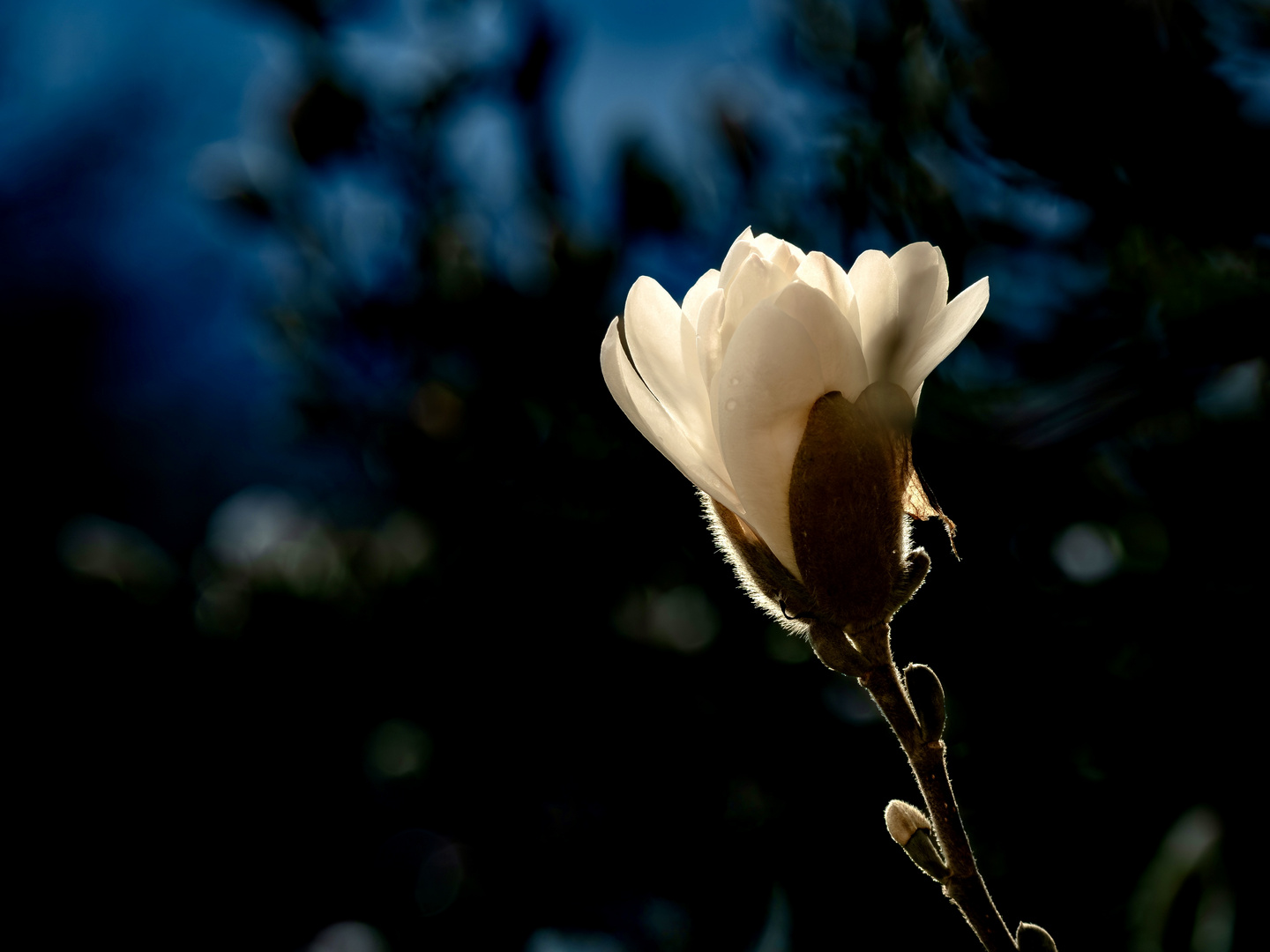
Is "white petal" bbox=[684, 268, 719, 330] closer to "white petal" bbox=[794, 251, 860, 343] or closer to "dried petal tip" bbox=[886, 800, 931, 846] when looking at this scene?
"white petal" bbox=[794, 251, 860, 343]

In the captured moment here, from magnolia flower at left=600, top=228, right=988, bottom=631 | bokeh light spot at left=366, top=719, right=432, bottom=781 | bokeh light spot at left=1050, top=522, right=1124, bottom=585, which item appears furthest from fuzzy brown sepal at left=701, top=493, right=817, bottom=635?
bokeh light spot at left=366, top=719, right=432, bottom=781

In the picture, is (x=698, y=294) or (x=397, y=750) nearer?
(x=698, y=294)

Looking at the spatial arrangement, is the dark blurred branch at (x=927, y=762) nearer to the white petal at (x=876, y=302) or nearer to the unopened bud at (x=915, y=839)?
the unopened bud at (x=915, y=839)

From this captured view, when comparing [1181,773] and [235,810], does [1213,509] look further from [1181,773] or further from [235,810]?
[235,810]

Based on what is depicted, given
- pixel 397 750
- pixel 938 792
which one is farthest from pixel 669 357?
pixel 397 750

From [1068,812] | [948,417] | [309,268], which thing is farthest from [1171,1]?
[309,268]

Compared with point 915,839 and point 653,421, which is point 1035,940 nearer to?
point 915,839

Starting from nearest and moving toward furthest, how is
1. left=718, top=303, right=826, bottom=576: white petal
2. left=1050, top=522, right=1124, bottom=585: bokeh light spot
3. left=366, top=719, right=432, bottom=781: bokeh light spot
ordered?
left=718, top=303, right=826, bottom=576: white petal
left=1050, top=522, right=1124, bottom=585: bokeh light spot
left=366, top=719, right=432, bottom=781: bokeh light spot
